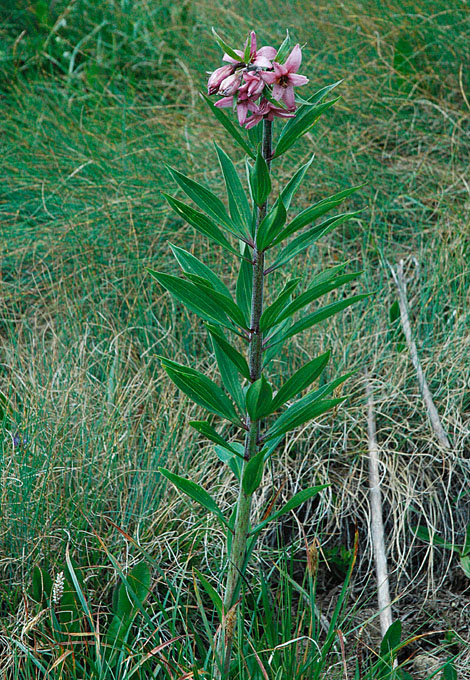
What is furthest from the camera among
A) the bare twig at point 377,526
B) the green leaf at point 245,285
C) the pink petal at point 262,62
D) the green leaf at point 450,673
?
the bare twig at point 377,526

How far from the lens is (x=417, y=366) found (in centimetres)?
186

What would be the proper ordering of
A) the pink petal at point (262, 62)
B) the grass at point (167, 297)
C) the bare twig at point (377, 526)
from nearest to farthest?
1. the pink petal at point (262, 62)
2. the bare twig at point (377, 526)
3. the grass at point (167, 297)

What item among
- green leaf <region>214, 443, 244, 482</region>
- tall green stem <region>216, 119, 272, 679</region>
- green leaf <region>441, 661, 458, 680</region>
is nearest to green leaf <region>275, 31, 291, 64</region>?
tall green stem <region>216, 119, 272, 679</region>

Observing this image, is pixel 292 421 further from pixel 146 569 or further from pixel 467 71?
pixel 467 71

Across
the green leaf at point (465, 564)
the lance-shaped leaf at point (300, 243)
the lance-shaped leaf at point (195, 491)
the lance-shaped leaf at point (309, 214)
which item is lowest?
the green leaf at point (465, 564)

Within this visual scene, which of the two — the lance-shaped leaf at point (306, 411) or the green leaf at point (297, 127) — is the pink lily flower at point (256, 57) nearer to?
the green leaf at point (297, 127)

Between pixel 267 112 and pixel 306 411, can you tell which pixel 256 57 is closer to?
pixel 267 112

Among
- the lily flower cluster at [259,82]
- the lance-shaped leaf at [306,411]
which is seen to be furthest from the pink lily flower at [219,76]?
the lance-shaped leaf at [306,411]

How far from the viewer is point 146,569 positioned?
1389 mm

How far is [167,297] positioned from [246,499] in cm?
129

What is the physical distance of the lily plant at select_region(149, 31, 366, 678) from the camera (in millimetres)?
917

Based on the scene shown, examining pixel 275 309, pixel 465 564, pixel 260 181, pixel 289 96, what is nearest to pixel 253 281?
pixel 275 309

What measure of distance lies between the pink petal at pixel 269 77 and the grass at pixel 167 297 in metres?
0.94

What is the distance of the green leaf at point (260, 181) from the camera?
0.91m
